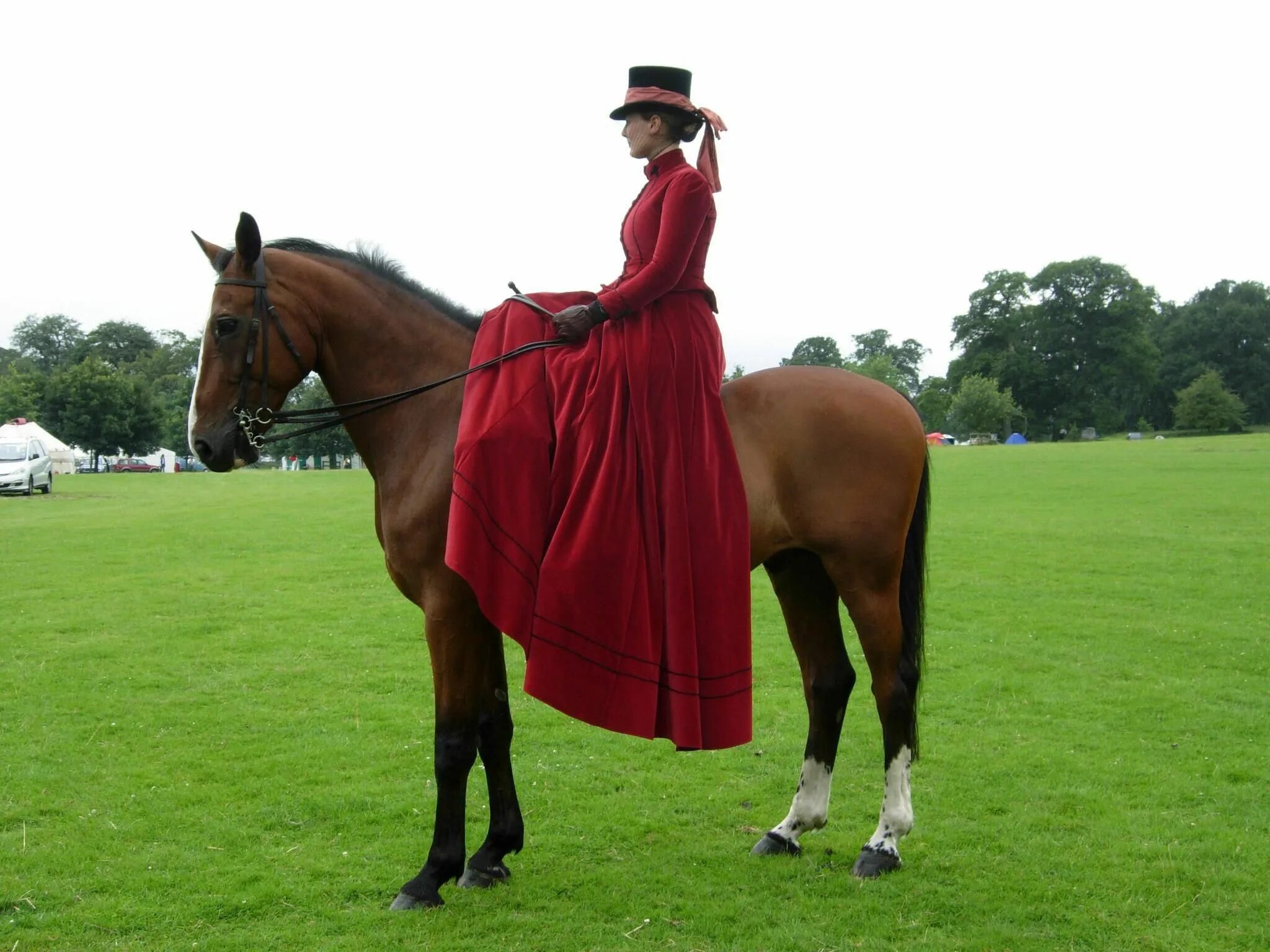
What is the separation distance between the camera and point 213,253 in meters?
4.68

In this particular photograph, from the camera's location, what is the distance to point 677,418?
462 centimetres

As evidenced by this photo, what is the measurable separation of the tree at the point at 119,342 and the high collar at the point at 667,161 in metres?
112

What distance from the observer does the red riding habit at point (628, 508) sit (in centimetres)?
441

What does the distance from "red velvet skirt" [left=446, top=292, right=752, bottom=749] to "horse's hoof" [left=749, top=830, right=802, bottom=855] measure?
3.27 ft

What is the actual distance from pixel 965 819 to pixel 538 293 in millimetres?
3782

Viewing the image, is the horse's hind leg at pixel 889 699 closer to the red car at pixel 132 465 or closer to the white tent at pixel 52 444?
the white tent at pixel 52 444

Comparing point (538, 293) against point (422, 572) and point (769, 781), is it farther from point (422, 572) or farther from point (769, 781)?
point (769, 781)

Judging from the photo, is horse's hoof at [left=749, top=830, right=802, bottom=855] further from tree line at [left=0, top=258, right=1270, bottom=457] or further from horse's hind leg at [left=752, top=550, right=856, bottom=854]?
tree line at [left=0, top=258, right=1270, bottom=457]

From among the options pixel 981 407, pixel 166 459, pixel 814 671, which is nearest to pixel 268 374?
pixel 814 671

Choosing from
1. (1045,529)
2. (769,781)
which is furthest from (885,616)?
(1045,529)

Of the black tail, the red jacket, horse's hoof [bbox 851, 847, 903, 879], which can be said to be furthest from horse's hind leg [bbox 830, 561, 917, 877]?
the red jacket

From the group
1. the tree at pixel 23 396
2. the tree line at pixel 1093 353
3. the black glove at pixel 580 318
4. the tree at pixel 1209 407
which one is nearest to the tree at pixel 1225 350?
the tree line at pixel 1093 353

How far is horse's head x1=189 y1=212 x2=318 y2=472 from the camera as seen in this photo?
15.0 feet

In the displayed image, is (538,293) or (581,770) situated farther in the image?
(581,770)
